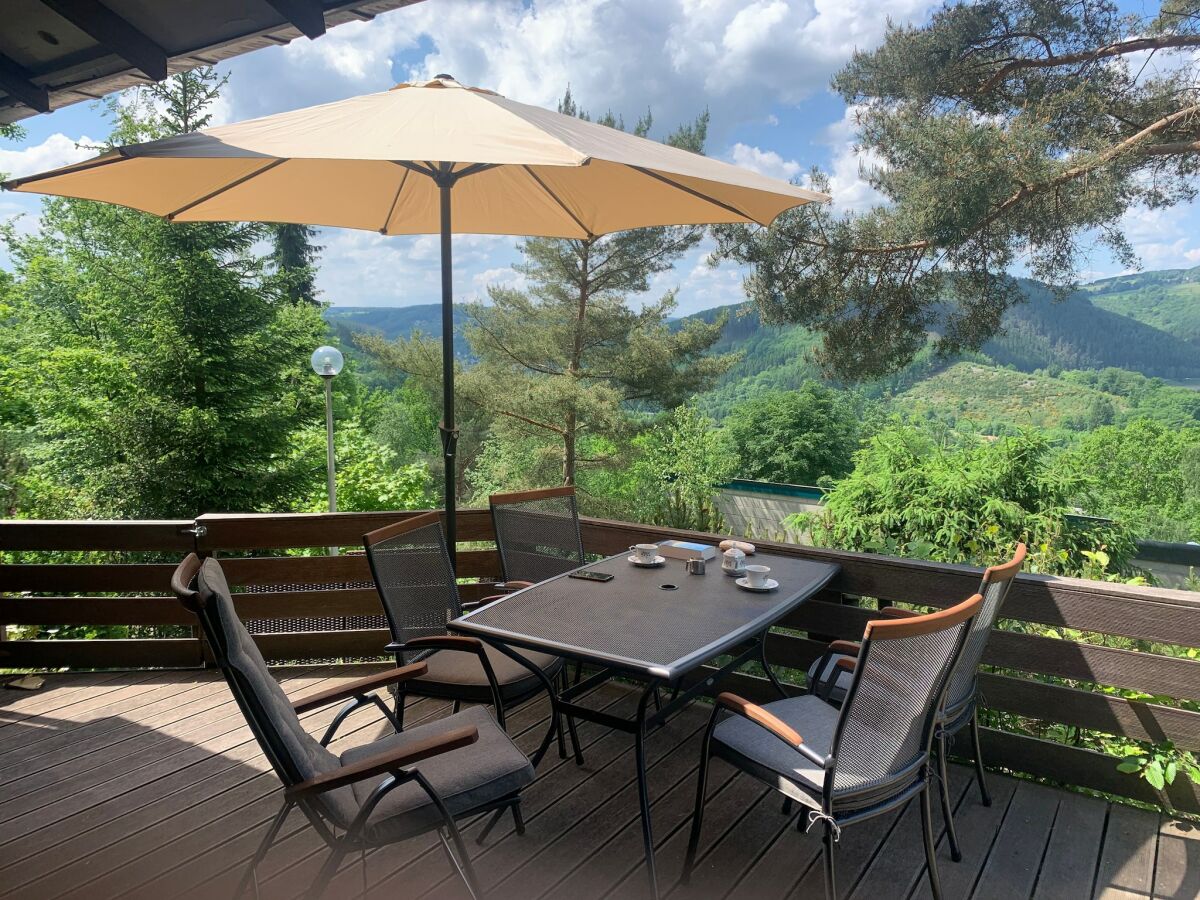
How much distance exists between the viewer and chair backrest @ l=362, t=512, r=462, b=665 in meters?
2.63

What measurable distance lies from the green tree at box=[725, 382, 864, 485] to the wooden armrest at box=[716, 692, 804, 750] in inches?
980

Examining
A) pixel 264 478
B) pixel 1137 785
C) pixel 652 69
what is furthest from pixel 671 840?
pixel 652 69

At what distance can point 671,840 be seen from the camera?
2.34m

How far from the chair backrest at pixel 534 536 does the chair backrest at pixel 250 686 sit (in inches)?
57.6

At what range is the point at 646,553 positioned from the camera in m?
3.07

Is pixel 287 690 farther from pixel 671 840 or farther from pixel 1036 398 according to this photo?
pixel 1036 398

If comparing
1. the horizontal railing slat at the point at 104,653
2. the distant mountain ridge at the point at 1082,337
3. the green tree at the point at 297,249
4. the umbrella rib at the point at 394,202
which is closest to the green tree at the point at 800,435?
the distant mountain ridge at the point at 1082,337

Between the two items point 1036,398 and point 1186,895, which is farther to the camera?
point 1036,398

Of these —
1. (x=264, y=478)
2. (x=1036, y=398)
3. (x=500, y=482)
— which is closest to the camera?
(x=264, y=478)

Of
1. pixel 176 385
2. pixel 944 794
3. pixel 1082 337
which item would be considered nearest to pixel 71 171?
pixel 944 794

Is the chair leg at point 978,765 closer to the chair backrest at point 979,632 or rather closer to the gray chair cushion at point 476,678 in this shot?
the chair backrest at point 979,632

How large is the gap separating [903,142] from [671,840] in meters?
8.28

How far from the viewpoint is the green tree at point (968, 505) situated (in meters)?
4.88

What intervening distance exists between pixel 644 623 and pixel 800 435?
26073mm
